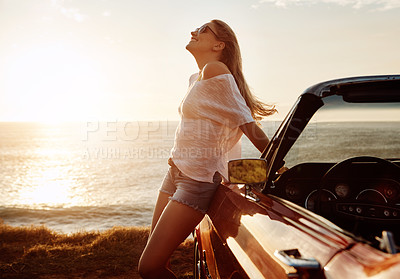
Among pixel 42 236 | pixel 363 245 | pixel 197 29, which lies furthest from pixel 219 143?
pixel 42 236

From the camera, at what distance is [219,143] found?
2488 millimetres

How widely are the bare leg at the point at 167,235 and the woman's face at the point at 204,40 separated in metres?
1.23

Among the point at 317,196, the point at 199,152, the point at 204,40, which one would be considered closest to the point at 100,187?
the point at 204,40

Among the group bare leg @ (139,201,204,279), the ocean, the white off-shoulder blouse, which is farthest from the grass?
the white off-shoulder blouse

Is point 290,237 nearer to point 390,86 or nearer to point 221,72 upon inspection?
point 390,86

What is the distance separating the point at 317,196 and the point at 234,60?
1386 millimetres

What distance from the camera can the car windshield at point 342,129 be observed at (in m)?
1.83

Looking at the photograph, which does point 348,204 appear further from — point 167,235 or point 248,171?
point 167,235

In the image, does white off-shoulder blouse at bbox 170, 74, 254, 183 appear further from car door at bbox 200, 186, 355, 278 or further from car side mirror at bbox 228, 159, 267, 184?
car side mirror at bbox 228, 159, 267, 184

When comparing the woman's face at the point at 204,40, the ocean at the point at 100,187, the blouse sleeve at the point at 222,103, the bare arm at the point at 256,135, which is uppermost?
the woman's face at the point at 204,40

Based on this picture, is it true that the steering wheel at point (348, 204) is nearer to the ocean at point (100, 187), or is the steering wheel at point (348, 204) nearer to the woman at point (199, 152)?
the ocean at point (100, 187)

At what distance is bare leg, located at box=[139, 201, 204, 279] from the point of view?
2326 mm

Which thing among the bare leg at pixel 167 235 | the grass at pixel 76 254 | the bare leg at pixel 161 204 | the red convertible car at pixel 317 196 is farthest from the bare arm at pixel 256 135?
the grass at pixel 76 254

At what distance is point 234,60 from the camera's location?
9.45 feet
